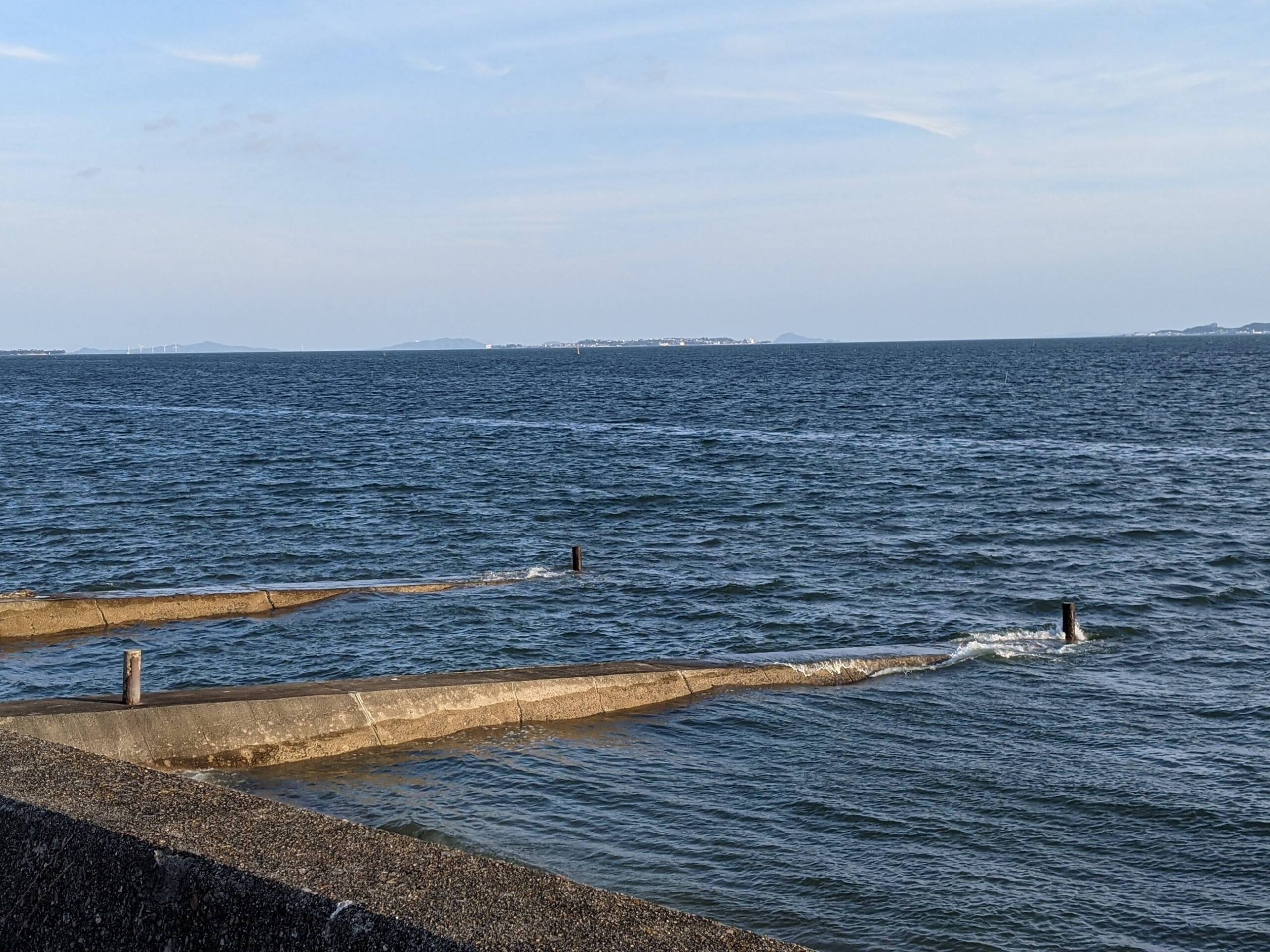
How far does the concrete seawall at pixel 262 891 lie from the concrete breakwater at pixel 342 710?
5061 millimetres

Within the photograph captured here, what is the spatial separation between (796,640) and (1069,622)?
16.1 ft

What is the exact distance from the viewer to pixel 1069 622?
71.8 feet

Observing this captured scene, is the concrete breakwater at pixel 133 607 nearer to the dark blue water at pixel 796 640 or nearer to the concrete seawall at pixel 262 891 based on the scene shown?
the dark blue water at pixel 796 640

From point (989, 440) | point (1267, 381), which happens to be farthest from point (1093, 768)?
point (1267, 381)

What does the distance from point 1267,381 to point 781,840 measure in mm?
109180

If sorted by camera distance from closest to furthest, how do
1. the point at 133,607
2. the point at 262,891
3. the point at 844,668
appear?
the point at 262,891
the point at 844,668
the point at 133,607

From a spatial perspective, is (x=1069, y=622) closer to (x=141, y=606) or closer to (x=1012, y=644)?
(x=1012, y=644)

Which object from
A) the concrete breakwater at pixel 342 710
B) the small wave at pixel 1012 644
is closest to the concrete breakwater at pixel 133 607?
the concrete breakwater at pixel 342 710

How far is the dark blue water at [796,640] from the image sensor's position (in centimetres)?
1189

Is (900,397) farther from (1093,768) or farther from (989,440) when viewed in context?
(1093,768)

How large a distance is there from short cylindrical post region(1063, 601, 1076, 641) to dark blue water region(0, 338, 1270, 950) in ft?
1.65

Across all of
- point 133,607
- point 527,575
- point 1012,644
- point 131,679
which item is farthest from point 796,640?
point 133,607

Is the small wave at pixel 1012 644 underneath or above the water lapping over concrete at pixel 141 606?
underneath

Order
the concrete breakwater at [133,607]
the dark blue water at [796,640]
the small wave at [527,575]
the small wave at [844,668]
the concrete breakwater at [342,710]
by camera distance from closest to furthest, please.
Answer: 1. the dark blue water at [796,640]
2. the concrete breakwater at [342,710]
3. the small wave at [844,668]
4. the concrete breakwater at [133,607]
5. the small wave at [527,575]
